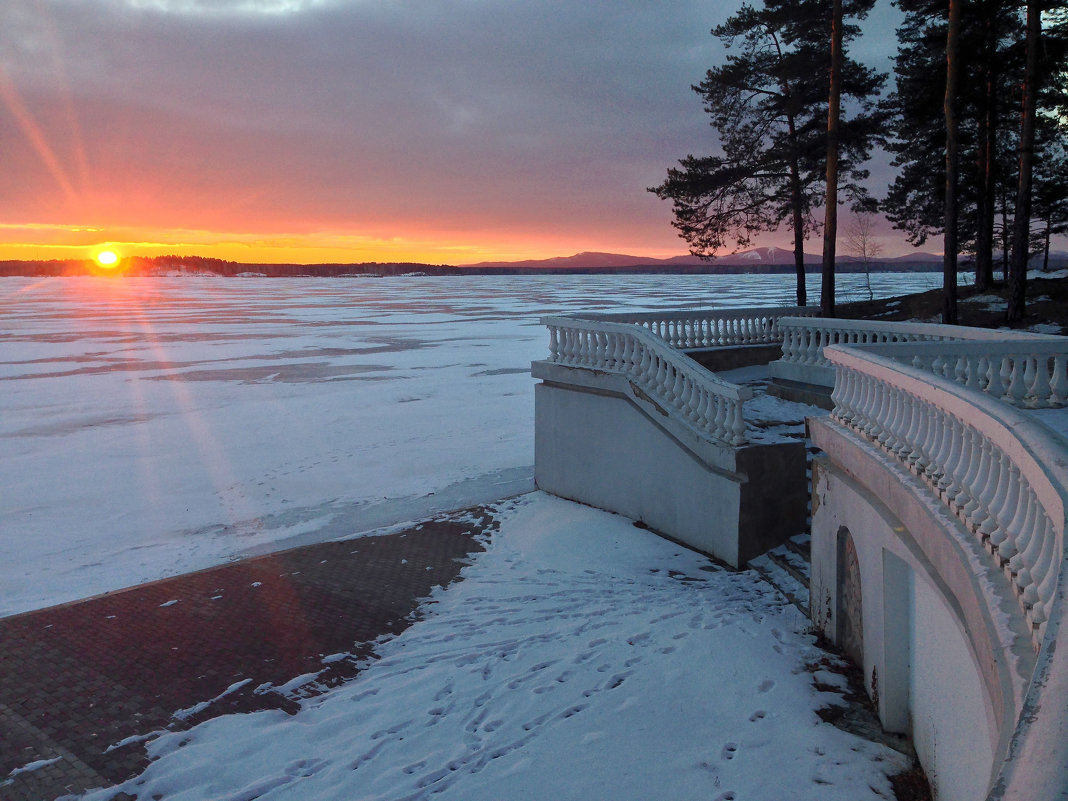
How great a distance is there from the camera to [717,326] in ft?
55.9

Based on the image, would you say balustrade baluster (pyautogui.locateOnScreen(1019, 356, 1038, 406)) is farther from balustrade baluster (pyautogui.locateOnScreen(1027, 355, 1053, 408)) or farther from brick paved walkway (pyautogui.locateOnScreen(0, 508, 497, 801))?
brick paved walkway (pyautogui.locateOnScreen(0, 508, 497, 801))

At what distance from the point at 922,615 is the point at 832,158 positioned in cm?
1818

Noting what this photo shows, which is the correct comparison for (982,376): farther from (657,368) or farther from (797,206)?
(797,206)

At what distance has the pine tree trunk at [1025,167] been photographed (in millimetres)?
17375

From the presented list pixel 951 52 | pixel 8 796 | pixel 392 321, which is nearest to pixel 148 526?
pixel 8 796

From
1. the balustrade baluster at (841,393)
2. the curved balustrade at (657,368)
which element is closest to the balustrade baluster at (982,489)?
the balustrade baluster at (841,393)

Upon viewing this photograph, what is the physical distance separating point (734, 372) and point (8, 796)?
13.8 metres

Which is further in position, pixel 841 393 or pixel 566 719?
pixel 841 393

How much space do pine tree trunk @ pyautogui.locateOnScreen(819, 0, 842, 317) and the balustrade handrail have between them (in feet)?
50.3

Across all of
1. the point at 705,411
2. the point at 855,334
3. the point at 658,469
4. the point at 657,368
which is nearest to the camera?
the point at 705,411

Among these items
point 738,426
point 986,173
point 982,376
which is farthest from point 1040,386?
point 986,173

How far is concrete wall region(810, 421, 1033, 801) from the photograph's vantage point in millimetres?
3256

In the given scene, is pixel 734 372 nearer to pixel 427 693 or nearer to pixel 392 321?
pixel 427 693

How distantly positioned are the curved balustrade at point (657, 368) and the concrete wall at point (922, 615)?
1.89m
